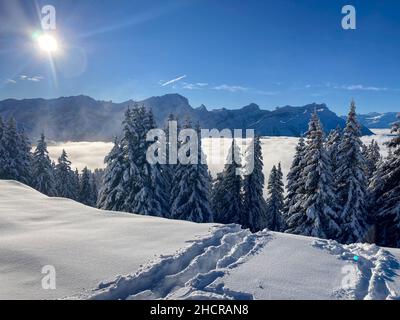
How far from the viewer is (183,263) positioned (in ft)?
25.7

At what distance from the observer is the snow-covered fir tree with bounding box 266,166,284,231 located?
41.1m

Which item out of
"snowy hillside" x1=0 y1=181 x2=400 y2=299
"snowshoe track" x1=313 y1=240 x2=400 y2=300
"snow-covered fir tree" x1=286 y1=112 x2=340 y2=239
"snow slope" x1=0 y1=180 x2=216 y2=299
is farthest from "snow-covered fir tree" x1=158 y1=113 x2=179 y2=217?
"snowshoe track" x1=313 y1=240 x2=400 y2=300

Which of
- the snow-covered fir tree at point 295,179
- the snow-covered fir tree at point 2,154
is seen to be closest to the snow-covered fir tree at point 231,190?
the snow-covered fir tree at point 295,179

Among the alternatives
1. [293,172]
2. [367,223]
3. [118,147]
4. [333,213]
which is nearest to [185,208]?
[118,147]

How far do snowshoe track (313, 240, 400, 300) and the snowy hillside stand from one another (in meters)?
0.02

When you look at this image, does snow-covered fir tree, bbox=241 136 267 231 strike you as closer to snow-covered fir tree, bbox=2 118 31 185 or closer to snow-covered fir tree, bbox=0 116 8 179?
snow-covered fir tree, bbox=2 118 31 185

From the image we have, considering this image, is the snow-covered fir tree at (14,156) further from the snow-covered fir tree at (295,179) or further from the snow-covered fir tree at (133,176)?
the snow-covered fir tree at (295,179)

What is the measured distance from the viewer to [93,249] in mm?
8438

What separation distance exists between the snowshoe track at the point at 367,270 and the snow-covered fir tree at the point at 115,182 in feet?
78.1

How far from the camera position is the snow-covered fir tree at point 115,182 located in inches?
1216

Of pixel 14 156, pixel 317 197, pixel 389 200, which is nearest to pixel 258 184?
pixel 317 197

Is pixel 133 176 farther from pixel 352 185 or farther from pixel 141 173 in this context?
pixel 352 185
